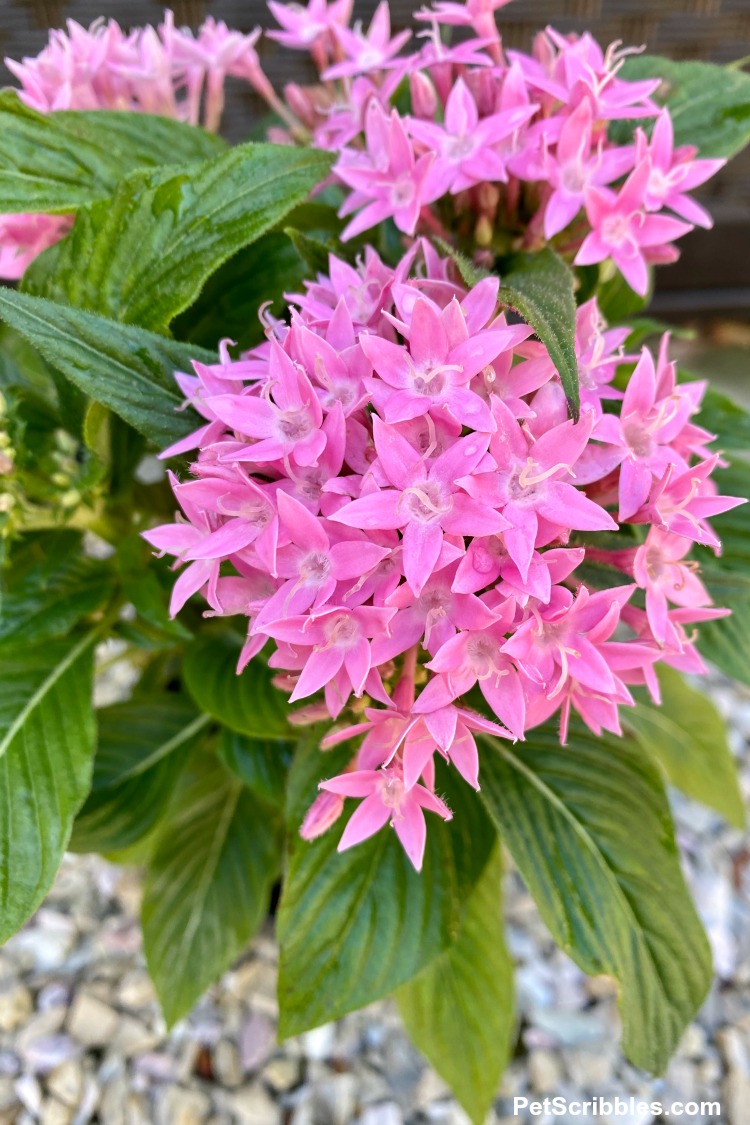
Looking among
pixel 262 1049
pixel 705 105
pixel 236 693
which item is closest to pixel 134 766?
pixel 236 693

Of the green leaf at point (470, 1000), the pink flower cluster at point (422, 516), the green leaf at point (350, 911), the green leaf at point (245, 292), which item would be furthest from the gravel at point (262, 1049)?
the green leaf at point (245, 292)

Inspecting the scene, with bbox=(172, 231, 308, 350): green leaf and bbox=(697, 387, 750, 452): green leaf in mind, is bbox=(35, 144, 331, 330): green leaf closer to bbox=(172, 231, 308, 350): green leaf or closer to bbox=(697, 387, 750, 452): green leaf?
bbox=(172, 231, 308, 350): green leaf

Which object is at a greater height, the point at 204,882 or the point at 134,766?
the point at 134,766

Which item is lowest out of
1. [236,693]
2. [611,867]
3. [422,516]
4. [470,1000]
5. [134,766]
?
[470,1000]

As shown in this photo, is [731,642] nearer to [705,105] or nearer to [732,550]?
[732,550]

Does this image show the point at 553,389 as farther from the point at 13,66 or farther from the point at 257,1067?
the point at 257,1067

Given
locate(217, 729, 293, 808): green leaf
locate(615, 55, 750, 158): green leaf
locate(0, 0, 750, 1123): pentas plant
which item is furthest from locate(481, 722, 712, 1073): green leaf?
locate(615, 55, 750, 158): green leaf

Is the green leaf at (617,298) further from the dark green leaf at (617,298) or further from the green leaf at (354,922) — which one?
the green leaf at (354,922)
